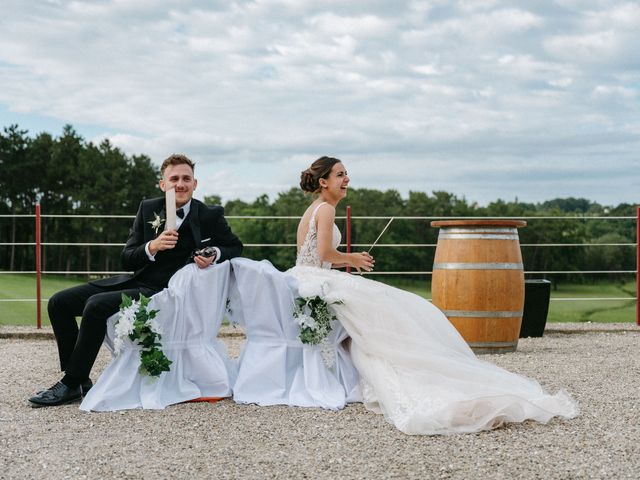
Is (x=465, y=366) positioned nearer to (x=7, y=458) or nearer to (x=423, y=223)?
(x=7, y=458)

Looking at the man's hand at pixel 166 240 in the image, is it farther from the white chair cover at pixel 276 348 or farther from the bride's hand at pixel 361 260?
the bride's hand at pixel 361 260

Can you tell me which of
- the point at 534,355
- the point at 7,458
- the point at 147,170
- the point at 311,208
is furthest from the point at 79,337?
the point at 147,170

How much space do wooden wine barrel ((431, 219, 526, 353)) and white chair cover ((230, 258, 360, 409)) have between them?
1.59m

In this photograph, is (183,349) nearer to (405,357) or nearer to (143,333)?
(143,333)

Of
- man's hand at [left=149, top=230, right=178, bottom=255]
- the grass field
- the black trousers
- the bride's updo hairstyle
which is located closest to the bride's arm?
the bride's updo hairstyle

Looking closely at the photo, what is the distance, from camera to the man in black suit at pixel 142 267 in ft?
11.3

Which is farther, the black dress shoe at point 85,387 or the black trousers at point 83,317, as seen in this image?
the black dress shoe at point 85,387

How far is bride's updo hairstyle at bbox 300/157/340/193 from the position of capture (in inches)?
148

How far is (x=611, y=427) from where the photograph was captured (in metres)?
3.05

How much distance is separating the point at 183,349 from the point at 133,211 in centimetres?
2460

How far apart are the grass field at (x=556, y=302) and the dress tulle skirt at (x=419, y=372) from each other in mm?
6051

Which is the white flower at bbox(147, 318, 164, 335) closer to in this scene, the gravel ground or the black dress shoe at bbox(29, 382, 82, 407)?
the gravel ground

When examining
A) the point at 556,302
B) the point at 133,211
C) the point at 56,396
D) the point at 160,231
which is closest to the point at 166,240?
the point at 160,231

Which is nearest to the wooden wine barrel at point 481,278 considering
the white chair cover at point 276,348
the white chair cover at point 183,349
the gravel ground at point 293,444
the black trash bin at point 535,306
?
the black trash bin at point 535,306
